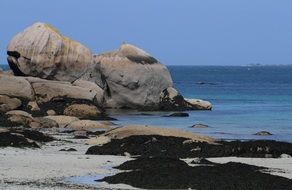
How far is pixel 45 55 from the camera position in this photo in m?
41.8

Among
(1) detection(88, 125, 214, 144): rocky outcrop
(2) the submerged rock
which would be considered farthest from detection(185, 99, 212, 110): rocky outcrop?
(2) the submerged rock

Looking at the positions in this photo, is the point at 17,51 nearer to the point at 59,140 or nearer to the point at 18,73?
the point at 18,73

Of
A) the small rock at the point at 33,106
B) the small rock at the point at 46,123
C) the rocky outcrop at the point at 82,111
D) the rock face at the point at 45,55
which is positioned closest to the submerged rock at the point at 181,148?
the small rock at the point at 46,123

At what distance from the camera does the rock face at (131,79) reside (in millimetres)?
42562

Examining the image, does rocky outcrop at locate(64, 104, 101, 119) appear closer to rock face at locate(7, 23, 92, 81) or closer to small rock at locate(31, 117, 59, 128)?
small rock at locate(31, 117, 59, 128)

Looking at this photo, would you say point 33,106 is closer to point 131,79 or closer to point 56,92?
point 56,92

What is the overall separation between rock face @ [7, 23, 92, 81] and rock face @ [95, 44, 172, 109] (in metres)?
1.78

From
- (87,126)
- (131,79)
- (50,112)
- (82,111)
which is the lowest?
(87,126)

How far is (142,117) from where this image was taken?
126ft

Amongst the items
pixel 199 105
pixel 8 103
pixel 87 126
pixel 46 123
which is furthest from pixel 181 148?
pixel 199 105

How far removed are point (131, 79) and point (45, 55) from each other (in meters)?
5.41

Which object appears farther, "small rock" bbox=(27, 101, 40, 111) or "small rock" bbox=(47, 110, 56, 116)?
"small rock" bbox=(27, 101, 40, 111)

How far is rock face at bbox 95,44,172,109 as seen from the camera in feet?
140

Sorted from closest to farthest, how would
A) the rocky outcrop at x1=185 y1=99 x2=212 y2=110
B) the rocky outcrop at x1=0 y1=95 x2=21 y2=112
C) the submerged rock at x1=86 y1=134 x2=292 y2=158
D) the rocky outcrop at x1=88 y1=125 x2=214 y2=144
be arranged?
the submerged rock at x1=86 y1=134 x2=292 y2=158, the rocky outcrop at x1=88 y1=125 x2=214 y2=144, the rocky outcrop at x1=0 y1=95 x2=21 y2=112, the rocky outcrop at x1=185 y1=99 x2=212 y2=110
